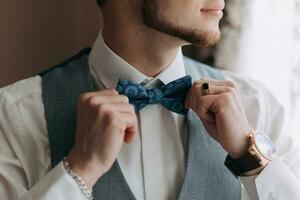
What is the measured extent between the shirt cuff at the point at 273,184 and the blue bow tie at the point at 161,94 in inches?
8.2

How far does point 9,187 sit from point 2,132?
0.12 m

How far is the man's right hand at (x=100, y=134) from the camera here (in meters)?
1.09

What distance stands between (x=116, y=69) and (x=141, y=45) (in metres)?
0.08

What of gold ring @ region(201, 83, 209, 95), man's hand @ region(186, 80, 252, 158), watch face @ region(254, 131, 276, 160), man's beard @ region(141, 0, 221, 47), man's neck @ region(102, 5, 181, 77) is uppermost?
man's beard @ region(141, 0, 221, 47)

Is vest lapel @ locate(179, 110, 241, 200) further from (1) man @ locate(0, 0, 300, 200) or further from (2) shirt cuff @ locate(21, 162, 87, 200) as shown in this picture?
(2) shirt cuff @ locate(21, 162, 87, 200)

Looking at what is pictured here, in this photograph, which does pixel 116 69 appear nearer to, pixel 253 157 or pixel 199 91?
pixel 199 91

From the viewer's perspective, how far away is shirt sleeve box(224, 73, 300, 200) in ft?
3.92

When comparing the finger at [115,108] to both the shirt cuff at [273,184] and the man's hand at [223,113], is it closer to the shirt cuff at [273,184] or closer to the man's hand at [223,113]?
the man's hand at [223,113]

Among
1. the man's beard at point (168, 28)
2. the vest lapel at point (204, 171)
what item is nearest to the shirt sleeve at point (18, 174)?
the vest lapel at point (204, 171)

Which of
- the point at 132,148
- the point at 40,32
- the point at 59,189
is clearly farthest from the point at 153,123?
the point at 40,32

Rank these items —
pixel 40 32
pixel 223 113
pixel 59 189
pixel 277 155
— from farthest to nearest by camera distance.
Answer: pixel 40 32
pixel 277 155
pixel 223 113
pixel 59 189

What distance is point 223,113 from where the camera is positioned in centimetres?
118

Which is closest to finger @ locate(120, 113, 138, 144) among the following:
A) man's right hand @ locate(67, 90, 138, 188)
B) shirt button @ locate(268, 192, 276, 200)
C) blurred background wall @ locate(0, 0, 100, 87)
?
man's right hand @ locate(67, 90, 138, 188)

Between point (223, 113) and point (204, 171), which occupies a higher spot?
point (223, 113)
